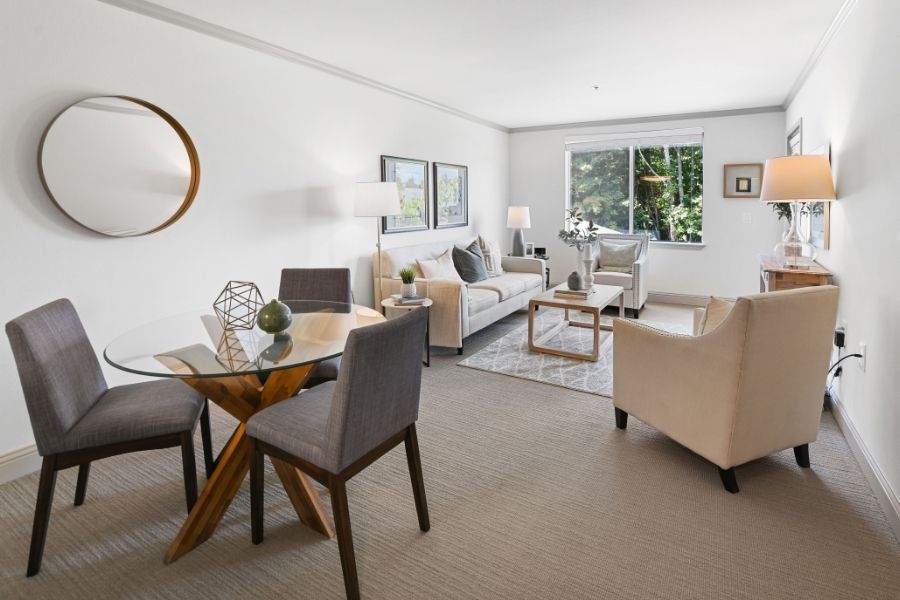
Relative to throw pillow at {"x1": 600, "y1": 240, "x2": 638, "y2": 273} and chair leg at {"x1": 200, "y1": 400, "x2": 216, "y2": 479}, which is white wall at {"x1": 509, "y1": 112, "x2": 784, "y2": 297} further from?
chair leg at {"x1": 200, "y1": 400, "x2": 216, "y2": 479}

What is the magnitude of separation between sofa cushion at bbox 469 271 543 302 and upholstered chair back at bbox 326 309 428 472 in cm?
328

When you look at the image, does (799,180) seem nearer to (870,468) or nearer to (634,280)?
(870,468)

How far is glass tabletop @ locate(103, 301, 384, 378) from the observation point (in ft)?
6.00

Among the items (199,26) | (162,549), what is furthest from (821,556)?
(199,26)

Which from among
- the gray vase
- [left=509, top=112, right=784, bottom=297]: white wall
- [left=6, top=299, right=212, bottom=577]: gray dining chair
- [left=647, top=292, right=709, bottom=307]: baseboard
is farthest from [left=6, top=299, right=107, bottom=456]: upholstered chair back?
[left=647, top=292, right=709, bottom=307]: baseboard

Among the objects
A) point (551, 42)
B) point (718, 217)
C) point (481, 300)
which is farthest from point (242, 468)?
point (718, 217)

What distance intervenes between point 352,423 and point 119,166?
7.06ft

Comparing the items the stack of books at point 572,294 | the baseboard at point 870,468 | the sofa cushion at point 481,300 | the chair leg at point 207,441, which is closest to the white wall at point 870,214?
the baseboard at point 870,468

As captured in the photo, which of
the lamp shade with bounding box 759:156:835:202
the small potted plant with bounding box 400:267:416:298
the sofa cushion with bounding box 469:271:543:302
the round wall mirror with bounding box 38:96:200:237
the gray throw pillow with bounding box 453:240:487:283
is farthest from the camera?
the gray throw pillow with bounding box 453:240:487:283

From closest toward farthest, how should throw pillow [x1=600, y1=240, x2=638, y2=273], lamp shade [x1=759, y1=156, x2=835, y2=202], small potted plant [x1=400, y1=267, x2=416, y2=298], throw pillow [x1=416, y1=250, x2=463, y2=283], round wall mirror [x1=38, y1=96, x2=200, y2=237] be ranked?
round wall mirror [x1=38, y1=96, x2=200, y2=237] → lamp shade [x1=759, y1=156, x2=835, y2=202] → small potted plant [x1=400, y1=267, x2=416, y2=298] → throw pillow [x1=416, y1=250, x2=463, y2=283] → throw pillow [x1=600, y1=240, x2=638, y2=273]

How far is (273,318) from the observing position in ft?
7.14

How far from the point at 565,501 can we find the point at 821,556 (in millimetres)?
910

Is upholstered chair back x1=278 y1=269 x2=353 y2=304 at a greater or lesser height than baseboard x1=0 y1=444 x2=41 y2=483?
greater

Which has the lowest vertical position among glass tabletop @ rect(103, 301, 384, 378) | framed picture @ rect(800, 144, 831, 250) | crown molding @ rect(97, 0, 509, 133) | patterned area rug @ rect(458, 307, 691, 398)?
patterned area rug @ rect(458, 307, 691, 398)
